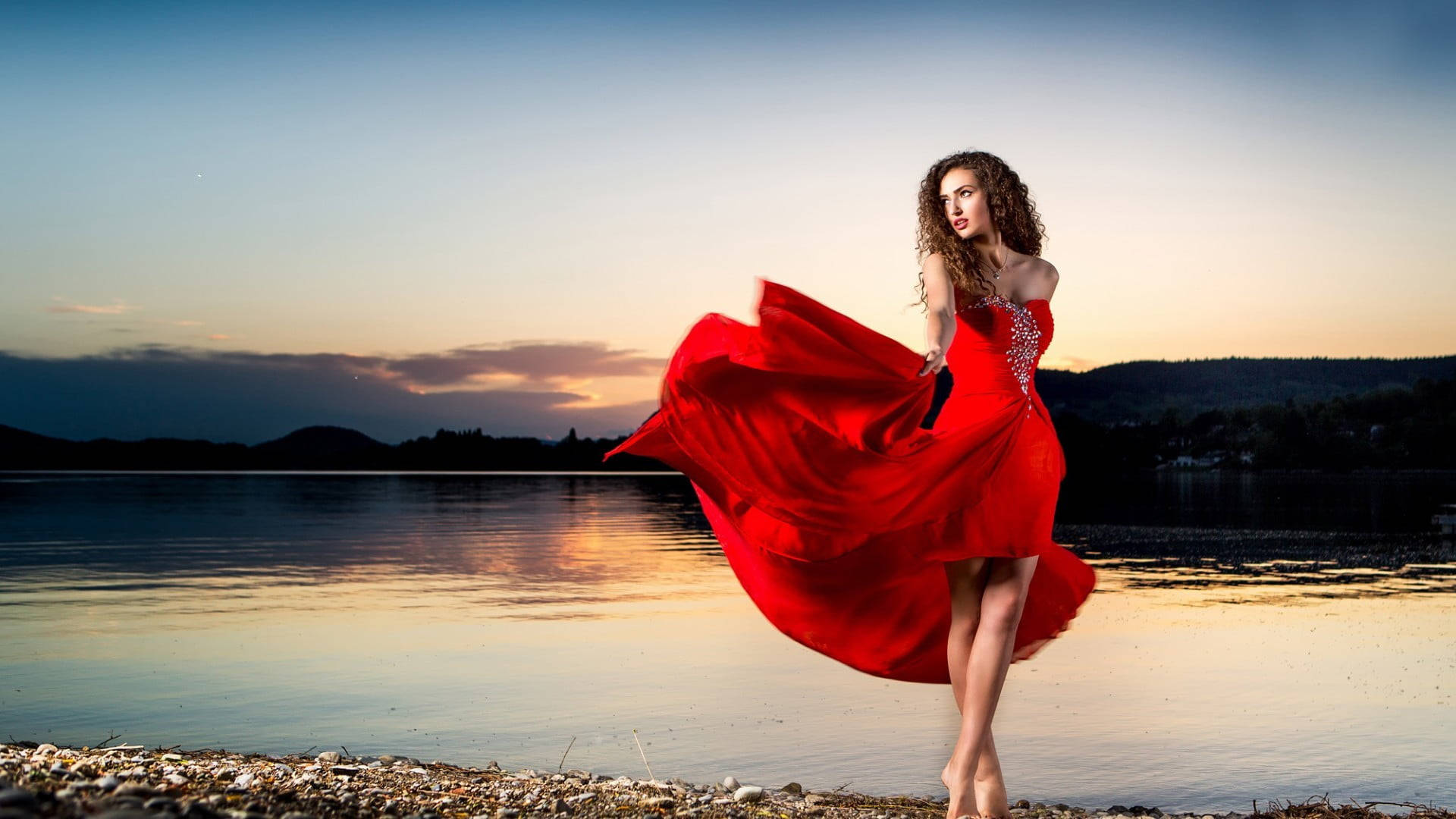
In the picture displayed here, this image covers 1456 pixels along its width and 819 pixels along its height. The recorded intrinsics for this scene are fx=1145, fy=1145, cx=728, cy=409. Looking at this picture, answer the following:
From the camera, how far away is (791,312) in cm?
485

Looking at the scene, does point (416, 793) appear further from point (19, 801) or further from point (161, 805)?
point (19, 801)

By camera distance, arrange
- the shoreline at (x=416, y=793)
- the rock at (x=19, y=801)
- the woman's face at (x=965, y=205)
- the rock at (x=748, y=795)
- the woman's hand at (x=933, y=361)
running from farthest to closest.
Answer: the rock at (x=748, y=795) < the woman's face at (x=965, y=205) < the woman's hand at (x=933, y=361) < the shoreline at (x=416, y=793) < the rock at (x=19, y=801)

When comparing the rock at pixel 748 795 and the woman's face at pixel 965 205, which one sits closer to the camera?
the woman's face at pixel 965 205

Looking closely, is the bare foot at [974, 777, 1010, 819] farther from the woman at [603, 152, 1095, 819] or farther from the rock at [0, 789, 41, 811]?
the rock at [0, 789, 41, 811]

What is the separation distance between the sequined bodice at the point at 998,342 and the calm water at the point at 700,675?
9.73 ft

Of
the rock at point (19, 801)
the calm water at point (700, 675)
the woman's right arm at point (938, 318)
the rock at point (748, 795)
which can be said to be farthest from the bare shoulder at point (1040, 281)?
the rock at point (19, 801)

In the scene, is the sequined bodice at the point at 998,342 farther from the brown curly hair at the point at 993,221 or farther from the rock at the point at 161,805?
the rock at the point at 161,805

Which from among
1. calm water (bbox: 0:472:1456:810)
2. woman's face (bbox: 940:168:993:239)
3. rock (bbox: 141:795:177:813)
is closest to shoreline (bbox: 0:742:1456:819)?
rock (bbox: 141:795:177:813)

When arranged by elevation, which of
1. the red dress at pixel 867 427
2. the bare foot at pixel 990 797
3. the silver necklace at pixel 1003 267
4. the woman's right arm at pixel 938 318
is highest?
the silver necklace at pixel 1003 267

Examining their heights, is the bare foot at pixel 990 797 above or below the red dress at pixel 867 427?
below

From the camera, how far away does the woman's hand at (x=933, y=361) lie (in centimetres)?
462

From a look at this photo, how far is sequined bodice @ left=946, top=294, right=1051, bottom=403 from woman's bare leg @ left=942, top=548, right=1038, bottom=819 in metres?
0.75

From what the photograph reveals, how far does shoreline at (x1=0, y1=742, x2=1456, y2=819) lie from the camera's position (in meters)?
4.05

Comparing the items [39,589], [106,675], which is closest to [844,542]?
[106,675]
